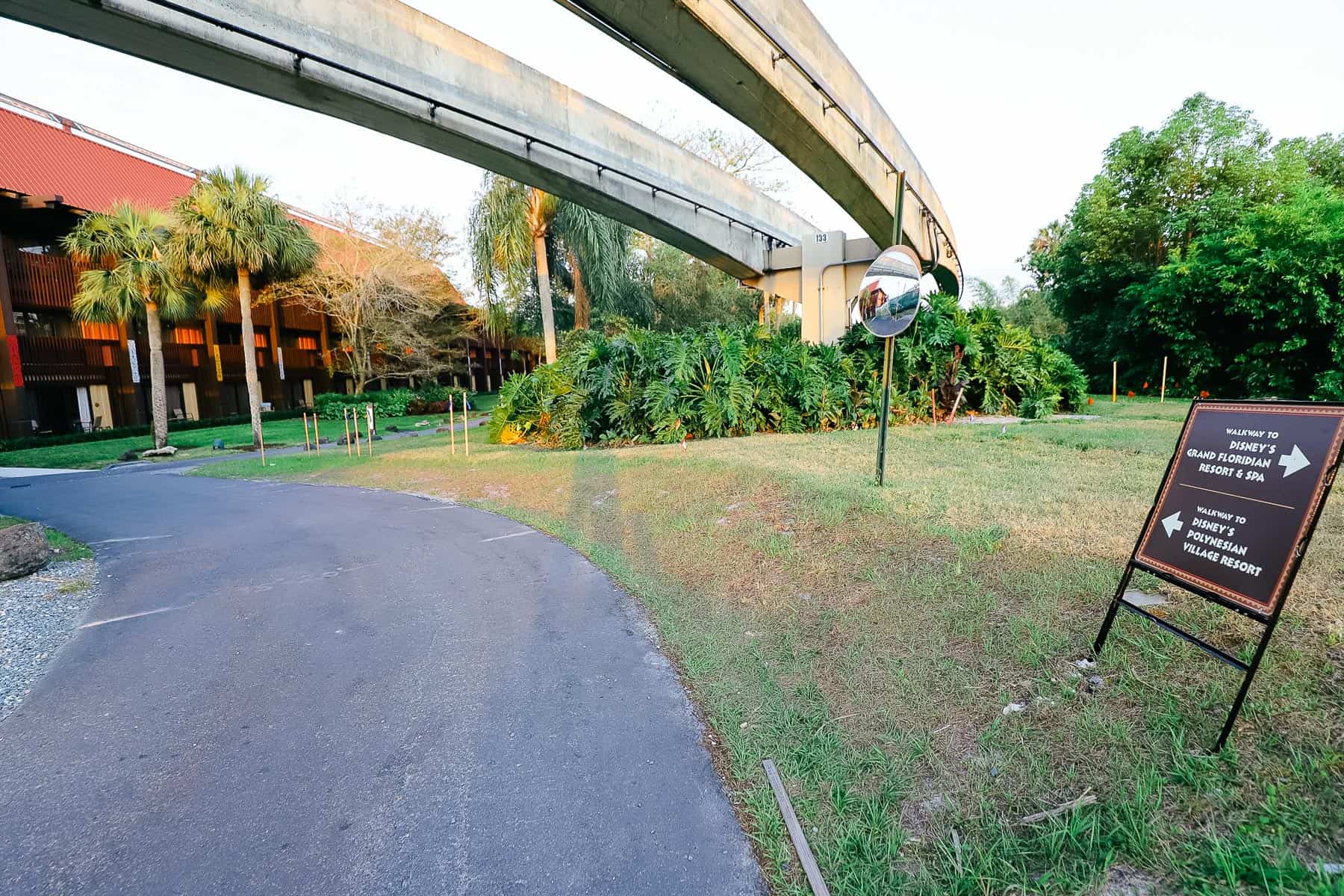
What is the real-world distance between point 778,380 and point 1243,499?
33.7 feet

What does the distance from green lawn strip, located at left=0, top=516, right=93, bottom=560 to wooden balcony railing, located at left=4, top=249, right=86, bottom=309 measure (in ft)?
66.2

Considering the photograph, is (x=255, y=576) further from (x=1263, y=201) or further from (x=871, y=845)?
(x=1263, y=201)

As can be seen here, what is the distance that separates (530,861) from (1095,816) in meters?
2.13

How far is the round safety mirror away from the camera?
21.6 feet

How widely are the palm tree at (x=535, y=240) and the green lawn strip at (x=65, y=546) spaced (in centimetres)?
1460

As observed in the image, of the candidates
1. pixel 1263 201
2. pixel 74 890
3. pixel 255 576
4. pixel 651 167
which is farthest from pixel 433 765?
pixel 1263 201

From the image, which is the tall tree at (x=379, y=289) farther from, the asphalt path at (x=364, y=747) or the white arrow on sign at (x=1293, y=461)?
the white arrow on sign at (x=1293, y=461)

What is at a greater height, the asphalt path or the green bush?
the green bush

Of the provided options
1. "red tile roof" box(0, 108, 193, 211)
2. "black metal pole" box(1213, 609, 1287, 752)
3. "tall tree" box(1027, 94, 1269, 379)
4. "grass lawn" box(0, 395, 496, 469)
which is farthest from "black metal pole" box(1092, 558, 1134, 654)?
"red tile roof" box(0, 108, 193, 211)

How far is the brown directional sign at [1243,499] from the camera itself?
2.46 meters

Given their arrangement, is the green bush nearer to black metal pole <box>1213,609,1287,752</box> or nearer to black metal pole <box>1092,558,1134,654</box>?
black metal pole <box>1092,558,1134,654</box>

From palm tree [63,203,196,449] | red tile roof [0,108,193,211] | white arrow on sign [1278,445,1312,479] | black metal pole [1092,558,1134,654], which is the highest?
red tile roof [0,108,193,211]

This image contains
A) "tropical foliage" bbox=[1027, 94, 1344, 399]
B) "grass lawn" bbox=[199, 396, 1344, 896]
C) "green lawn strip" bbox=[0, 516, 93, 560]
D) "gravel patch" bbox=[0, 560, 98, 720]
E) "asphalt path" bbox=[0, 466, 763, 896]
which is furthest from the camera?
"tropical foliage" bbox=[1027, 94, 1344, 399]

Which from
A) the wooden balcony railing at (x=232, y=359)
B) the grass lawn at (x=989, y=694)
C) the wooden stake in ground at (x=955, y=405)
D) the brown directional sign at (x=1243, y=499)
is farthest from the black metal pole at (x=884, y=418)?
the wooden balcony railing at (x=232, y=359)
